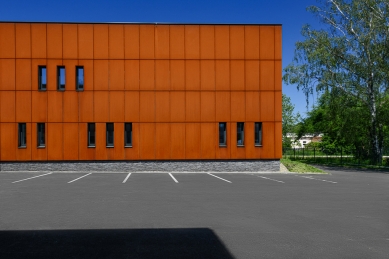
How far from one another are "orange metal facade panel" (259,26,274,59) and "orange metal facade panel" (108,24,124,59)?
32.2ft

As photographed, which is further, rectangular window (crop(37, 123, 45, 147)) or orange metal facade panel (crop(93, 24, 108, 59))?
orange metal facade panel (crop(93, 24, 108, 59))

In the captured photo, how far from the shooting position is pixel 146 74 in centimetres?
2452

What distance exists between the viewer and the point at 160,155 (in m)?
24.4

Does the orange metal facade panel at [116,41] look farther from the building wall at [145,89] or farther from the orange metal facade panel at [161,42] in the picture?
the orange metal facade panel at [161,42]

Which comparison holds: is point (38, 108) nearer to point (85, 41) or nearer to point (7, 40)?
point (7, 40)

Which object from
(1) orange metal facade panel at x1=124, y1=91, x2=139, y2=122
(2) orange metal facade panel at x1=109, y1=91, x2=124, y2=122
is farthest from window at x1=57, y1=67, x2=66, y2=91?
(1) orange metal facade panel at x1=124, y1=91, x2=139, y2=122

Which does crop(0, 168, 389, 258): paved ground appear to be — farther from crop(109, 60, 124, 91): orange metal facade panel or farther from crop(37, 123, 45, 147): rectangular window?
crop(109, 60, 124, 91): orange metal facade panel

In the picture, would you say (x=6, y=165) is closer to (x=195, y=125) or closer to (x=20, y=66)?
(x=20, y=66)

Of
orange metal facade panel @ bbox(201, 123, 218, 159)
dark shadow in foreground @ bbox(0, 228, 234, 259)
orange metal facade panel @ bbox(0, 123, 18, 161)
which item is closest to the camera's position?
dark shadow in foreground @ bbox(0, 228, 234, 259)

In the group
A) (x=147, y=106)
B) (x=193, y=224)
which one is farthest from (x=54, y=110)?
(x=193, y=224)

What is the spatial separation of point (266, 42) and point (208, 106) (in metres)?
6.23

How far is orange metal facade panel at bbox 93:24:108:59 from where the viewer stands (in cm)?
2427

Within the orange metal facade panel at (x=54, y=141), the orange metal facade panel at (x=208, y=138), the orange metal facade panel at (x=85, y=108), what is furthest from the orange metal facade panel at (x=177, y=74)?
the orange metal facade panel at (x=54, y=141)

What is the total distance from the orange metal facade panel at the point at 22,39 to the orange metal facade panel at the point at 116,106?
6552 mm
